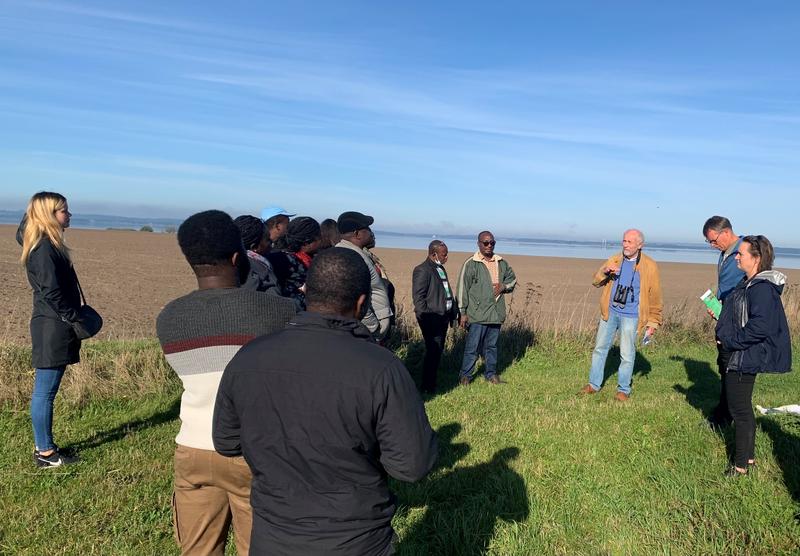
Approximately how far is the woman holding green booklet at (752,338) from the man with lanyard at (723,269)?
3.72 ft

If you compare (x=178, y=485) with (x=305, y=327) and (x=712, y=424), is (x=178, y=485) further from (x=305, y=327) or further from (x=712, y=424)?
(x=712, y=424)

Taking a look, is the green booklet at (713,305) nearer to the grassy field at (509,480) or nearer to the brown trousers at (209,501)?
the grassy field at (509,480)

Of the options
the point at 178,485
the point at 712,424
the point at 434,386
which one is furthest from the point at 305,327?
the point at 434,386

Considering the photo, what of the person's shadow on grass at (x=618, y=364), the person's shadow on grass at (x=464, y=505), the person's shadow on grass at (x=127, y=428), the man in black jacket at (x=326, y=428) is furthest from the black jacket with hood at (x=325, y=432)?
the person's shadow on grass at (x=618, y=364)

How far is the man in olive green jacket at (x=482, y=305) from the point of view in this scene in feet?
27.9

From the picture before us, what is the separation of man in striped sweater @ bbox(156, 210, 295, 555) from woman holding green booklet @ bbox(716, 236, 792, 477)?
3.77 m

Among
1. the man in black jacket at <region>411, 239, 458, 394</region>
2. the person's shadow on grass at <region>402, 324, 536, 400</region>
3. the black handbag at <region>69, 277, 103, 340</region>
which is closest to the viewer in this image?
Answer: the black handbag at <region>69, 277, 103, 340</region>

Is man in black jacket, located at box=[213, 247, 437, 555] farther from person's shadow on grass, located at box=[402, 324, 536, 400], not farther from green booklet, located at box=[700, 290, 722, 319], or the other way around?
person's shadow on grass, located at box=[402, 324, 536, 400]

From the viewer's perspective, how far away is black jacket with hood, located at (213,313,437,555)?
7.13 feet

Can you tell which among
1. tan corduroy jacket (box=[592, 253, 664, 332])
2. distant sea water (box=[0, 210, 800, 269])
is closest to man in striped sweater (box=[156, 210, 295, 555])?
tan corduroy jacket (box=[592, 253, 664, 332])

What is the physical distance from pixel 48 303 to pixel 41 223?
62 centimetres

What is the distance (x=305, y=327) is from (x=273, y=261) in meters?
3.12

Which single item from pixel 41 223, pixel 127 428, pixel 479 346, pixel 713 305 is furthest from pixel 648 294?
pixel 41 223

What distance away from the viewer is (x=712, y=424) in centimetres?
620
